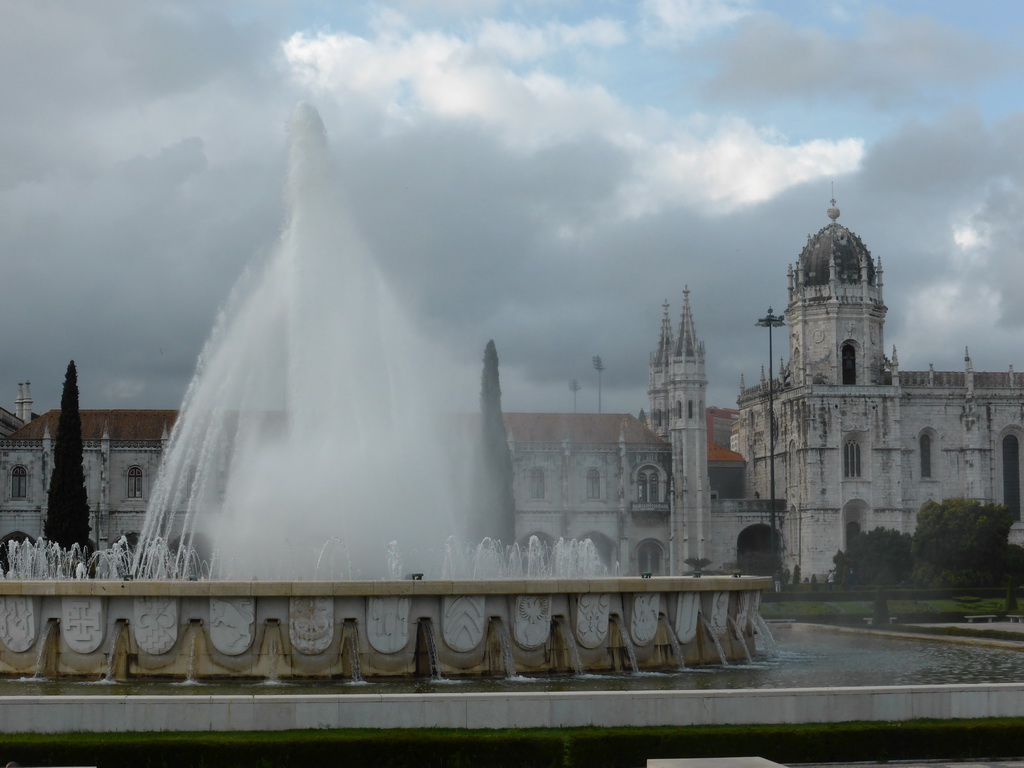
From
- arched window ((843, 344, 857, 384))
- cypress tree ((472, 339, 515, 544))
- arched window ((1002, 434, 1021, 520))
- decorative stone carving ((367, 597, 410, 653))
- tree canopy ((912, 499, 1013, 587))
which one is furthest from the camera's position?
arched window ((1002, 434, 1021, 520))

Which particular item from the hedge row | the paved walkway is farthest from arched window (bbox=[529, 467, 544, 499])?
the paved walkway

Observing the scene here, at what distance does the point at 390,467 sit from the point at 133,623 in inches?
331

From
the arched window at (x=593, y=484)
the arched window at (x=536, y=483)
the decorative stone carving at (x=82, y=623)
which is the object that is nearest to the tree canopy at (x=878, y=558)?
the arched window at (x=593, y=484)

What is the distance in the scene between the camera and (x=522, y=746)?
45.8 feet

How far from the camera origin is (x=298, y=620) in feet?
62.9

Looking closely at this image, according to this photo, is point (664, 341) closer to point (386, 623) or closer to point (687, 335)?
point (687, 335)

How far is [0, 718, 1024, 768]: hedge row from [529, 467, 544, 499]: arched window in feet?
184

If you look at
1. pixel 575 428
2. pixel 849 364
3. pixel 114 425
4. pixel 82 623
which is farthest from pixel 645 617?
pixel 849 364

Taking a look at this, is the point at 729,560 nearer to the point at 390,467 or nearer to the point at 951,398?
the point at 951,398

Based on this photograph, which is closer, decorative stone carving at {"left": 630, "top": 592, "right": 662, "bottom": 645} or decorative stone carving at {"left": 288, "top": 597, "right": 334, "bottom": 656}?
decorative stone carving at {"left": 288, "top": 597, "right": 334, "bottom": 656}

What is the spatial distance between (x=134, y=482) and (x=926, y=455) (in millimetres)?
42505

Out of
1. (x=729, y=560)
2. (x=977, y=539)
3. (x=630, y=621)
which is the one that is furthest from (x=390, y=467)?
(x=729, y=560)

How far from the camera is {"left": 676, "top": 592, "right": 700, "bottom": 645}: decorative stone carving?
69.5 ft

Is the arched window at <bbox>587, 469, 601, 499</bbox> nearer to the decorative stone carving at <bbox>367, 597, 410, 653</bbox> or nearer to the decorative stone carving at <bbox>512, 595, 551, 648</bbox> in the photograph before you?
the decorative stone carving at <bbox>512, 595, 551, 648</bbox>
